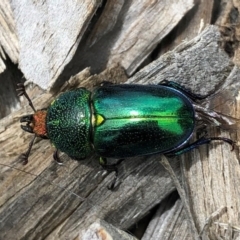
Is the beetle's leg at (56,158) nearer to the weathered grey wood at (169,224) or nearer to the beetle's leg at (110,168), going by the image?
the beetle's leg at (110,168)

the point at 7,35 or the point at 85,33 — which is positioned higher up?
the point at 7,35

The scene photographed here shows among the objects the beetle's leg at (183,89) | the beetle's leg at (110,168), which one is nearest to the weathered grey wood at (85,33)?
the beetle's leg at (183,89)

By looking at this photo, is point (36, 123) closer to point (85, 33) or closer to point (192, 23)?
point (85, 33)

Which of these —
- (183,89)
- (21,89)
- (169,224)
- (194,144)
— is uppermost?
(21,89)

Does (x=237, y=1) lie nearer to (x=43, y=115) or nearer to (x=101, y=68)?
(x=101, y=68)

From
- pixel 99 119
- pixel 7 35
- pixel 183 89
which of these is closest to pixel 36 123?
pixel 99 119

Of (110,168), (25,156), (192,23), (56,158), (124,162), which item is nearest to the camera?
(25,156)

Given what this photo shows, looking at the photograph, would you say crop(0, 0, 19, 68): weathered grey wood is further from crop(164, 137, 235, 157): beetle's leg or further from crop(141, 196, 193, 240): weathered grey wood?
crop(141, 196, 193, 240): weathered grey wood

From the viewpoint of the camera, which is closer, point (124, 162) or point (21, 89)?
point (21, 89)
